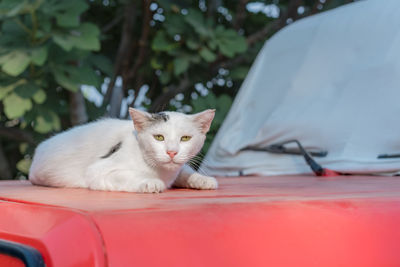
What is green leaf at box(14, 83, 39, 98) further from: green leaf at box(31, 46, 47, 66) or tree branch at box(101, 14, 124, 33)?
tree branch at box(101, 14, 124, 33)

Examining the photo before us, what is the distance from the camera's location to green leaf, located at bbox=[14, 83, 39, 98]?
2.13 meters

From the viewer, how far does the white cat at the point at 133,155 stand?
3.61ft

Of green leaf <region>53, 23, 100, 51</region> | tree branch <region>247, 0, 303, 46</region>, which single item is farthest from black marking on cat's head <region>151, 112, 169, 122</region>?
tree branch <region>247, 0, 303, 46</region>

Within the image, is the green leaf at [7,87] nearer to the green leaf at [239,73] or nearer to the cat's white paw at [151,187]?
the green leaf at [239,73]

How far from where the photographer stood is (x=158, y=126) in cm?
113

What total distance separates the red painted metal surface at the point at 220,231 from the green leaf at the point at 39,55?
1293mm

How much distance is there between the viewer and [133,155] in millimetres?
1163

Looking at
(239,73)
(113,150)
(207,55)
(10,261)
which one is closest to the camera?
(10,261)

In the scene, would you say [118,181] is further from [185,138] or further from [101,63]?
[101,63]

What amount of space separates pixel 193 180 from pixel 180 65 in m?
1.44

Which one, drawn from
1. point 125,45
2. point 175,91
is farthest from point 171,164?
point 125,45

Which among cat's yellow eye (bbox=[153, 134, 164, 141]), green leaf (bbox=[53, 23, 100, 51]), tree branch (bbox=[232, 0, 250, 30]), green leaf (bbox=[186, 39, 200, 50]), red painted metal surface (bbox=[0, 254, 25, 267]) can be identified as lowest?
green leaf (bbox=[186, 39, 200, 50])

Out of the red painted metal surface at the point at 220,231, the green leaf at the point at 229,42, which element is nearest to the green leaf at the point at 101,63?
the green leaf at the point at 229,42

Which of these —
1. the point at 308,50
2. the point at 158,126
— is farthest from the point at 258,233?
the point at 308,50
